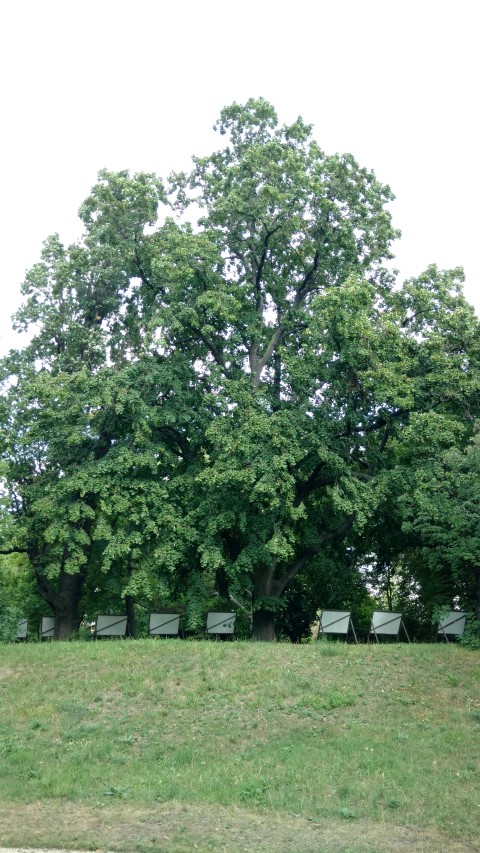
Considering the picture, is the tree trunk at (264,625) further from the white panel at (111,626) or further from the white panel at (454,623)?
the white panel at (454,623)

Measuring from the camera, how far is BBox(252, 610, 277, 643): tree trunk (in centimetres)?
2658

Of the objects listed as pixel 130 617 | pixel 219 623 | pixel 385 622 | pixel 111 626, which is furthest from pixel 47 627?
pixel 385 622

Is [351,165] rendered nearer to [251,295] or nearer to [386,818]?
[251,295]

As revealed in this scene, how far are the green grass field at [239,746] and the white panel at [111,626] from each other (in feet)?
18.0

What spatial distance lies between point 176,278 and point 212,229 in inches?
85.0

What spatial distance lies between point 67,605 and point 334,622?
378 inches

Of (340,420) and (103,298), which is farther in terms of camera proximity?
(103,298)

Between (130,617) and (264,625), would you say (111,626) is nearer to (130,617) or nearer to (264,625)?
(130,617)

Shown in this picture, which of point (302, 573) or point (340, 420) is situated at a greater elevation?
point (340, 420)

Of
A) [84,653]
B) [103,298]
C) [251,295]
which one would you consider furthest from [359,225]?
[84,653]

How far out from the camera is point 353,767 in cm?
1390

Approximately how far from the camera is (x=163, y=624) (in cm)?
2612

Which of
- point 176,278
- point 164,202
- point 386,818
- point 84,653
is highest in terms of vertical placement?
point 164,202

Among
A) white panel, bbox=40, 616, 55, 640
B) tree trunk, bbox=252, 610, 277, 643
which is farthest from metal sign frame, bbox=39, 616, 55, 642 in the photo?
tree trunk, bbox=252, 610, 277, 643
